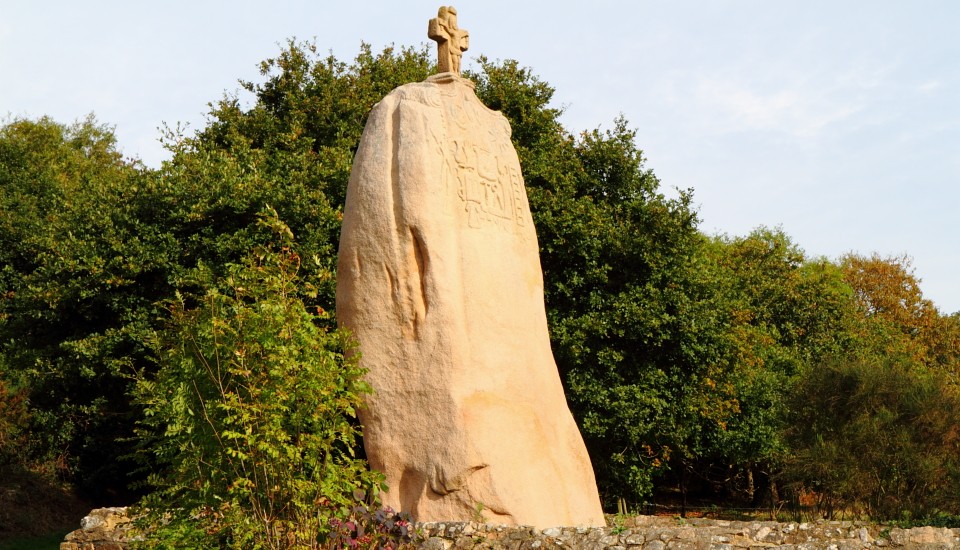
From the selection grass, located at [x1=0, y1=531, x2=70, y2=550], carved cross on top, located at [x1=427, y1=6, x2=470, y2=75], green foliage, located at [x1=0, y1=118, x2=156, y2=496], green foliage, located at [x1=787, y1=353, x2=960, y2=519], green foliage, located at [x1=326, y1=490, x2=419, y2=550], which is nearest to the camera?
green foliage, located at [x1=326, y1=490, x2=419, y2=550]

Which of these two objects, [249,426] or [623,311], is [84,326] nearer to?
[623,311]

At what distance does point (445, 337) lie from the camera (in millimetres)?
11492

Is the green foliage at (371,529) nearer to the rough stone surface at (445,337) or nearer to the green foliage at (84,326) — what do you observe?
the rough stone surface at (445,337)

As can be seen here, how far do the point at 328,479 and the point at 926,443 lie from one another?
45.2 ft

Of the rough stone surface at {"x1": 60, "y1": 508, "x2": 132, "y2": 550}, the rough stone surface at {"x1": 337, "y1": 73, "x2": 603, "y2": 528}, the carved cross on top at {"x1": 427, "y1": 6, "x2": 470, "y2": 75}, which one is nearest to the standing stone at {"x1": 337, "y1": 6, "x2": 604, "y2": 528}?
the rough stone surface at {"x1": 337, "y1": 73, "x2": 603, "y2": 528}

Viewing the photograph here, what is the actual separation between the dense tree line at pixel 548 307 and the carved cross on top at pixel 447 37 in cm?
471

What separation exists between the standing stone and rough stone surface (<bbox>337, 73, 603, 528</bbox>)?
1cm

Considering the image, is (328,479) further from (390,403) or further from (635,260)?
(635,260)

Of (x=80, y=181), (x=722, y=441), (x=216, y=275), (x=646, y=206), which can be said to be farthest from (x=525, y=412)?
(x=80, y=181)

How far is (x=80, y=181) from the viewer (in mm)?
32031

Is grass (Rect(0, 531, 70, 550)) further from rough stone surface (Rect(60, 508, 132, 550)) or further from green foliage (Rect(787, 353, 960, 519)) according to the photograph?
green foliage (Rect(787, 353, 960, 519))

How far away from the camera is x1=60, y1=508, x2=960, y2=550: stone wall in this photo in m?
10.4

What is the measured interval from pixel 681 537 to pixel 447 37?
22.9 ft

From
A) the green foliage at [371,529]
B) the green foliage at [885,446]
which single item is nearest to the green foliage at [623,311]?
the green foliage at [885,446]
